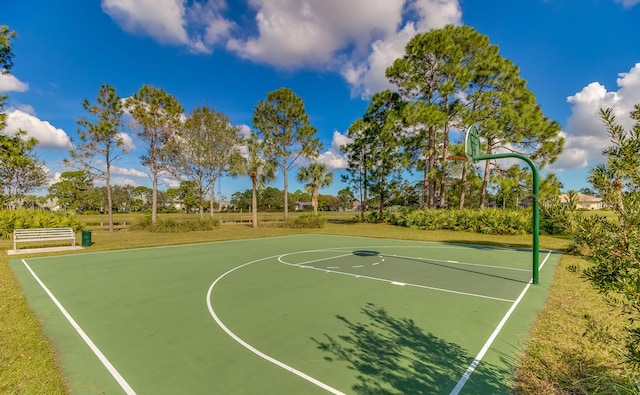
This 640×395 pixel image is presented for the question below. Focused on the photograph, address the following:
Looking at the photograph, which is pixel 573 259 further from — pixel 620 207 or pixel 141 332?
pixel 141 332

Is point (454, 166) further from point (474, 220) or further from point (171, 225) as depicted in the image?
point (171, 225)

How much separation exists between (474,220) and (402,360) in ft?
73.9

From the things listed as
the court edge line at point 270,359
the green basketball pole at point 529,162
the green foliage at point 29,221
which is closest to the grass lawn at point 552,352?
the green basketball pole at point 529,162

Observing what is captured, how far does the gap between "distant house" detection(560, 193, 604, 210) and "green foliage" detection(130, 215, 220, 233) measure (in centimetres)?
2696

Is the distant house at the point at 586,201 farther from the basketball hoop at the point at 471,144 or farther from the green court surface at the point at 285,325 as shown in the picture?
the basketball hoop at the point at 471,144

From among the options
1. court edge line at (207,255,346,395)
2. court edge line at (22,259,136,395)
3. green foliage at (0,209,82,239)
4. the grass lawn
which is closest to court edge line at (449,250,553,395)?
the grass lawn

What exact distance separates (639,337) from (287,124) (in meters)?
33.1

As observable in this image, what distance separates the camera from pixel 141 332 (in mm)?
5391

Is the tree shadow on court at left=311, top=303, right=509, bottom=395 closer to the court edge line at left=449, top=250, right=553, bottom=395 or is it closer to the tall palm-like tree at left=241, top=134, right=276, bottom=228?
the court edge line at left=449, top=250, right=553, bottom=395

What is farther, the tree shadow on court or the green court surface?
the green court surface

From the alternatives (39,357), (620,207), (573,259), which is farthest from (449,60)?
(39,357)

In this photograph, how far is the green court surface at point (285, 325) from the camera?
3916 millimetres

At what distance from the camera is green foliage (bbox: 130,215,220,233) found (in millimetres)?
25109

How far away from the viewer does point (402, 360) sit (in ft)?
14.3
